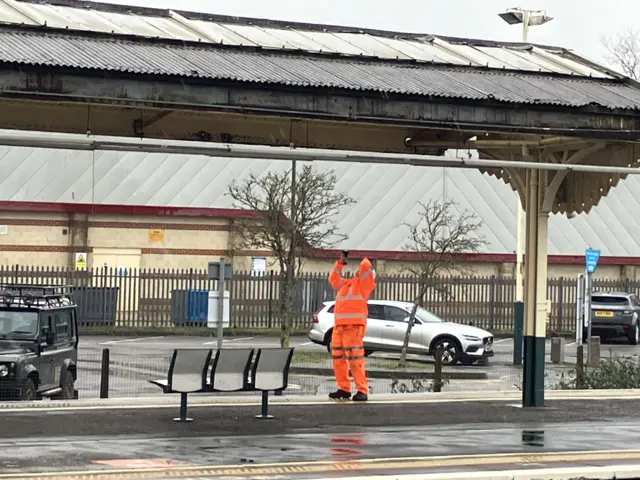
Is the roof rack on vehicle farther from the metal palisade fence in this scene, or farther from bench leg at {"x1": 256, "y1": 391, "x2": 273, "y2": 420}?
the metal palisade fence

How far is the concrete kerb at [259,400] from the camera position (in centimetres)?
1570

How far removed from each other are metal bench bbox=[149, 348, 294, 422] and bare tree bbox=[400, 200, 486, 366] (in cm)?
1419

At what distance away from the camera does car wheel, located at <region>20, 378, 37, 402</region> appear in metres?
17.4

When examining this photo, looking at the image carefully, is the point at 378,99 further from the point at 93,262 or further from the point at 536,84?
the point at 93,262

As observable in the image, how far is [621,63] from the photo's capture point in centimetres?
7775

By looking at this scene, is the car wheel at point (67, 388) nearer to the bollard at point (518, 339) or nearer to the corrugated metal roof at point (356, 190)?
the bollard at point (518, 339)

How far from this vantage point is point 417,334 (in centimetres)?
3250

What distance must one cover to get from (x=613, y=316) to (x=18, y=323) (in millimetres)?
26645

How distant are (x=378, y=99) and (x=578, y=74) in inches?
151

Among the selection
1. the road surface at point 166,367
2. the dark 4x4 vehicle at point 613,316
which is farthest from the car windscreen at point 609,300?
the road surface at point 166,367

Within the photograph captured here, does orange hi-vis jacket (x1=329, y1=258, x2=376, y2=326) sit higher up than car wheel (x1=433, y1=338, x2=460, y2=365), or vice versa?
orange hi-vis jacket (x1=329, y1=258, x2=376, y2=326)

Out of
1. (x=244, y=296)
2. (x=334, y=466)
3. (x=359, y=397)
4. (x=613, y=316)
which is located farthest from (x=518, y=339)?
(x=334, y=466)

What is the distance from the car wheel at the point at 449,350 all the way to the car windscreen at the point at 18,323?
48.0 ft

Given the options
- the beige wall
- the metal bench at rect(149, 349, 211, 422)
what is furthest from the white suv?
the metal bench at rect(149, 349, 211, 422)
